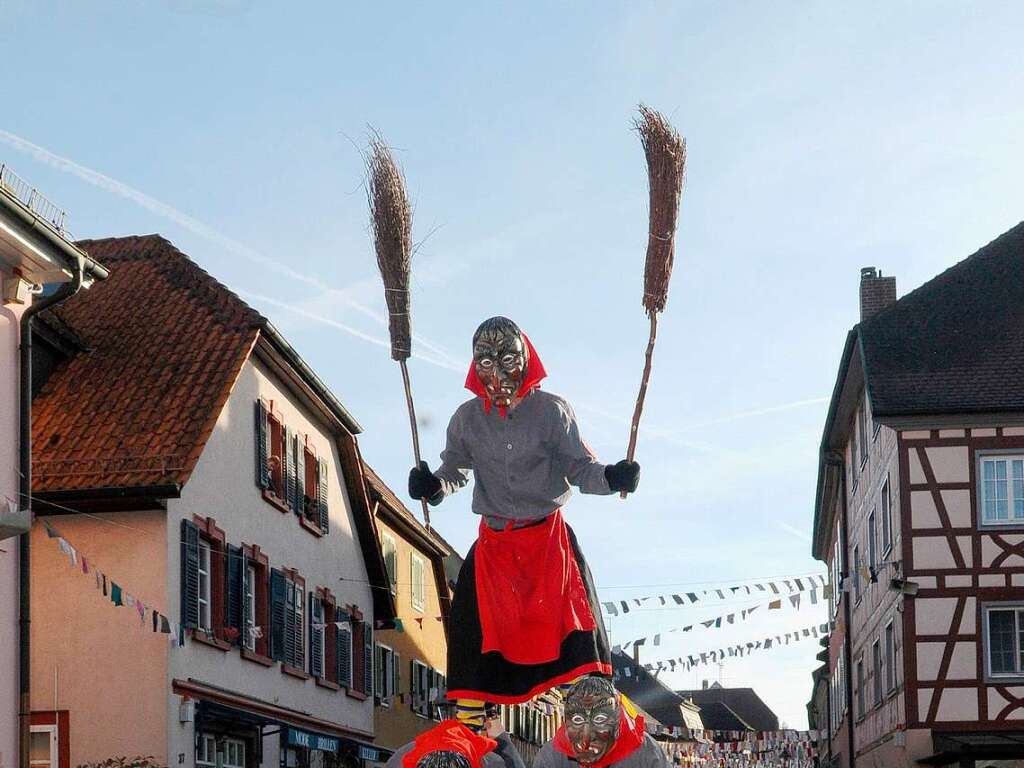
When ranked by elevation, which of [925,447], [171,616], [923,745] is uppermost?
[925,447]

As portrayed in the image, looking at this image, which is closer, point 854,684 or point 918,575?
point 918,575

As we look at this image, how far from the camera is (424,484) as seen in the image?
7586 millimetres

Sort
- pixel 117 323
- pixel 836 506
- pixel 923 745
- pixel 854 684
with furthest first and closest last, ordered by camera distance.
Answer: pixel 836 506 < pixel 854 684 < pixel 923 745 < pixel 117 323

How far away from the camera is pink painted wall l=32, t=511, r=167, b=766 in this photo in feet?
63.4

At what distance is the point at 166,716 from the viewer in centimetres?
1938

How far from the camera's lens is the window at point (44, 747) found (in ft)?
62.2

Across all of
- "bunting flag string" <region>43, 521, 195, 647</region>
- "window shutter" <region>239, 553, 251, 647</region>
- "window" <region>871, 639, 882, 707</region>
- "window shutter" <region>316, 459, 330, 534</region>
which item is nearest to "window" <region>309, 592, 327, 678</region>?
"window shutter" <region>316, 459, 330, 534</region>

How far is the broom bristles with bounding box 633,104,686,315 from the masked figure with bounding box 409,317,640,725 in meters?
0.65

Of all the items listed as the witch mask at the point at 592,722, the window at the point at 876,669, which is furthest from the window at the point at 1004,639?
the witch mask at the point at 592,722

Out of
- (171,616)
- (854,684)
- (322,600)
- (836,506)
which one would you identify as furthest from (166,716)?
(836,506)

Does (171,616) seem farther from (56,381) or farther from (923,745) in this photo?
(923,745)

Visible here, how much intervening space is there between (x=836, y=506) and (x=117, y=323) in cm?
2219

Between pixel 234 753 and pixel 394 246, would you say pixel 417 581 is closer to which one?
pixel 234 753

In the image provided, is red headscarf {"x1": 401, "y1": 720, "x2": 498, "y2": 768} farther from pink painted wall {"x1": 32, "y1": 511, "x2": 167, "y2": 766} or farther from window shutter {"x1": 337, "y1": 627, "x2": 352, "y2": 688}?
window shutter {"x1": 337, "y1": 627, "x2": 352, "y2": 688}
